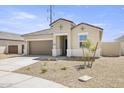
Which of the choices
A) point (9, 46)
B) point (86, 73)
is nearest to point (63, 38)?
point (86, 73)

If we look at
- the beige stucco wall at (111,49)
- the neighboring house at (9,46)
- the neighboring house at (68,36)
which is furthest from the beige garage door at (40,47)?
the beige stucco wall at (111,49)

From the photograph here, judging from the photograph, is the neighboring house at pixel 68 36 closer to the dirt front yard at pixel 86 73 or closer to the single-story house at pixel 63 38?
the single-story house at pixel 63 38

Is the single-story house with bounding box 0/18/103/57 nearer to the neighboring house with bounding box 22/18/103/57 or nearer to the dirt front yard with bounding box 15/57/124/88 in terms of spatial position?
the neighboring house with bounding box 22/18/103/57

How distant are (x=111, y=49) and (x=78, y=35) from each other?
264 inches

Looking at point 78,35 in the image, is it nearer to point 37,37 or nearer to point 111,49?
point 111,49

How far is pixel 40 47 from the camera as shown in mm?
23625

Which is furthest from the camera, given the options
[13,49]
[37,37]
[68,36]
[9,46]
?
[9,46]

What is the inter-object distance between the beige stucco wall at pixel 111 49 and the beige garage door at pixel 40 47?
7370 millimetres

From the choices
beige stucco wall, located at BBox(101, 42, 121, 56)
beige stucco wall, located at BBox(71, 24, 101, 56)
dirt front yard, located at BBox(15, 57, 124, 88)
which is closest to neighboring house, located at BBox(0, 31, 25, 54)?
beige stucco wall, located at BBox(71, 24, 101, 56)

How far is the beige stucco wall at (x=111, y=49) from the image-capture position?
71.9 ft

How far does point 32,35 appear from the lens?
2294cm

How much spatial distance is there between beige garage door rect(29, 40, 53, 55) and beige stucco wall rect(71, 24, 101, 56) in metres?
5.37

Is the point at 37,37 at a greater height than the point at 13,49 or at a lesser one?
greater
